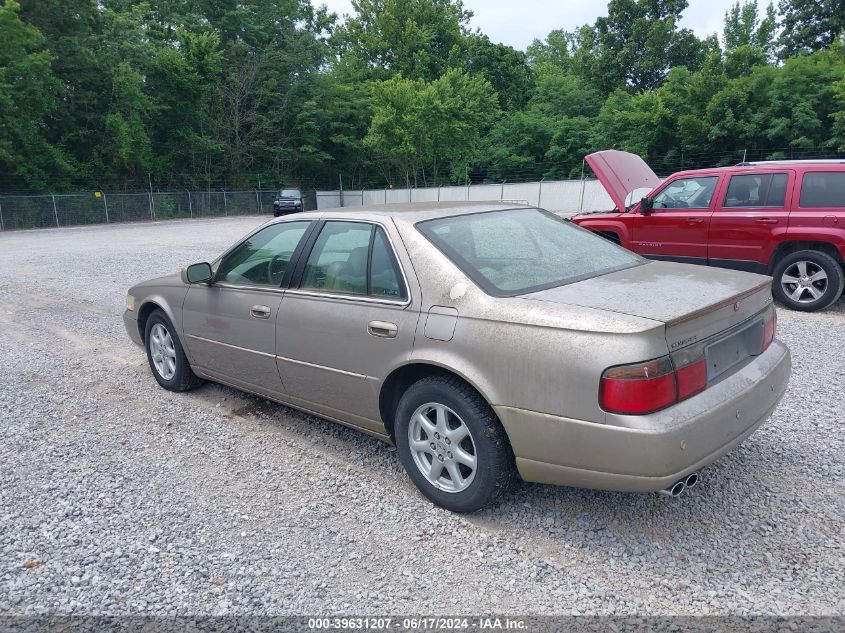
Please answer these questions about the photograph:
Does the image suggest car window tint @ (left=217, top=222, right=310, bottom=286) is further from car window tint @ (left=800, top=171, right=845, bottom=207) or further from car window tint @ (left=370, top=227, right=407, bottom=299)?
car window tint @ (left=800, top=171, right=845, bottom=207)

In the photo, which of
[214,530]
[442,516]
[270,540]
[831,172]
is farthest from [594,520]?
[831,172]

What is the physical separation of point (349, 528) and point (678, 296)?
6.43 feet

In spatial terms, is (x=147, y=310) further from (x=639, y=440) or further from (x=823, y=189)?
(x=823, y=189)

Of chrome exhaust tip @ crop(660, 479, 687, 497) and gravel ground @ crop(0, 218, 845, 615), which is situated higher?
chrome exhaust tip @ crop(660, 479, 687, 497)

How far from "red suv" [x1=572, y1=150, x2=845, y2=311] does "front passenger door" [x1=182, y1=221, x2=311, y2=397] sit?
615 cm

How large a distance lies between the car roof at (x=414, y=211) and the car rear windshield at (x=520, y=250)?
6cm

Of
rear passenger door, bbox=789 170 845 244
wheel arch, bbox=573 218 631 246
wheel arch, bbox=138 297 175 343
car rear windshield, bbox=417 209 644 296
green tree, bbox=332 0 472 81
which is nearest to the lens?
car rear windshield, bbox=417 209 644 296

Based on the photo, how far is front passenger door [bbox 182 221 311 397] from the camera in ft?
13.1

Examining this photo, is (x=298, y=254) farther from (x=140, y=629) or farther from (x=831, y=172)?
(x=831, y=172)

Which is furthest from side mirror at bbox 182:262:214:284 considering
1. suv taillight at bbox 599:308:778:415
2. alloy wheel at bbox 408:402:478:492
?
suv taillight at bbox 599:308:778:415

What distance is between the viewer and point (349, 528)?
3.07 meters

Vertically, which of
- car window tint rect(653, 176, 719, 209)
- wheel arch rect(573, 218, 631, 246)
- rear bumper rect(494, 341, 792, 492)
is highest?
car window tint rect(653, 176, 719, 209)

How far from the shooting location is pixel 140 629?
2402 millimetres

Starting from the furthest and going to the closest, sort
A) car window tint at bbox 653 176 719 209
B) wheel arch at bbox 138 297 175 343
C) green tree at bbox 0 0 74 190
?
green tree at bbox 0 0 74 190 → car window tint at bbox 653 176 719 209 → wheel arch at bbox 138 297 175 343
